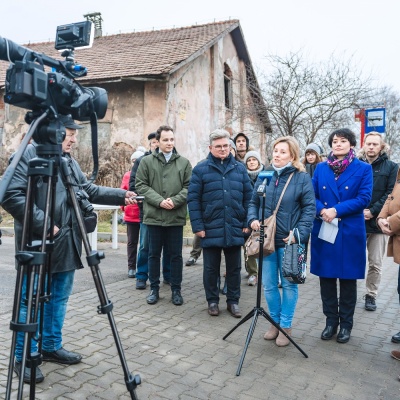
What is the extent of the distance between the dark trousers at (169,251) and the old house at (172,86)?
922cm

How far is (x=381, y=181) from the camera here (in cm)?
531

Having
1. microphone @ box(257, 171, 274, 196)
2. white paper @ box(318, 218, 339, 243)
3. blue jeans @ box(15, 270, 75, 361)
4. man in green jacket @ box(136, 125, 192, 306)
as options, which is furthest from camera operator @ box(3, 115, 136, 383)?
white paper @ box(318, 218, 339, 243)

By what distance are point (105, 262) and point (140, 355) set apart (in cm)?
415

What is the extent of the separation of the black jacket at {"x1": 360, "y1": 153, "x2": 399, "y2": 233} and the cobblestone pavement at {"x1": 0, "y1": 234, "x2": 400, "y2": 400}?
3.38 ft

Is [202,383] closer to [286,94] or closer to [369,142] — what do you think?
[369,142]

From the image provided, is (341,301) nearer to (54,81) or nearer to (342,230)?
(342,230)

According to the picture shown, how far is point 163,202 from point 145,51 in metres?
12.2

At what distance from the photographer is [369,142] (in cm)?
529

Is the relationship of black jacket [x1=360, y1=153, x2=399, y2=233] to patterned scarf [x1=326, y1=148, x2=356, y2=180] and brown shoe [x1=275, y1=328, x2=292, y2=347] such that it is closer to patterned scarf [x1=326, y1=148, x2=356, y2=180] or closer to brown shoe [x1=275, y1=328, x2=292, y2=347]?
patterned scarf [x1=326, y1=148, x2=356, y2=180]

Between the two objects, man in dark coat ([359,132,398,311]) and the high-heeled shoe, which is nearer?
the high-heeled shoe

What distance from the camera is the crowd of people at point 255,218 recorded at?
11.3ft

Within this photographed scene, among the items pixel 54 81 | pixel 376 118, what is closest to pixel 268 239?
pixel 54 81

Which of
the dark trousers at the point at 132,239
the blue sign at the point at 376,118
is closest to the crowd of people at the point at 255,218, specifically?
the dark trousers at the point at 132,239

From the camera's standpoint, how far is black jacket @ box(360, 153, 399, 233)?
528 cm
